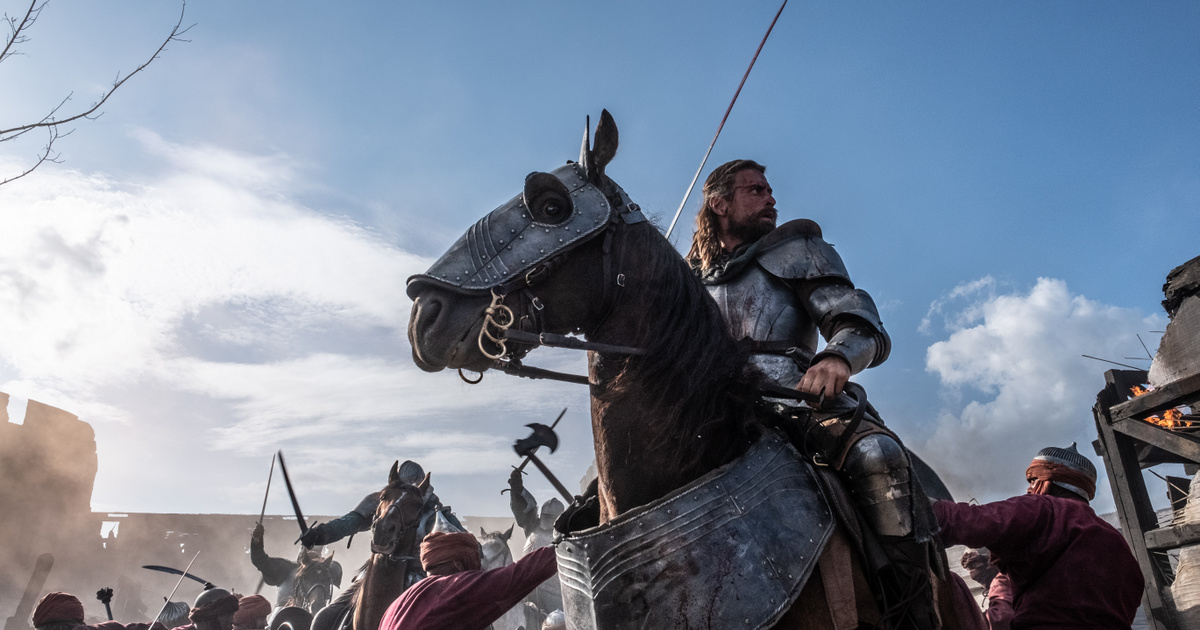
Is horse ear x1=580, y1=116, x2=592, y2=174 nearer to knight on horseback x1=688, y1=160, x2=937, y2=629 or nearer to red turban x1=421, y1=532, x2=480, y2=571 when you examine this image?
knight on horseback x1=688, y1=160, x2=937, y2=629

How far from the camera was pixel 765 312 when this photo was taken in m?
2.89

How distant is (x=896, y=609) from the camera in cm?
222

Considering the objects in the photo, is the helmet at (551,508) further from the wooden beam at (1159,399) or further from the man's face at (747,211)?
the man's face at (747,211)

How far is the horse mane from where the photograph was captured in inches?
89.6

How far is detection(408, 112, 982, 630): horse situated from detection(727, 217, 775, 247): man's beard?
34.5 inches

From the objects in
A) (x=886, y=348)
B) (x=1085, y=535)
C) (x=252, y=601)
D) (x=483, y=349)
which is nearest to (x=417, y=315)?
(x=483, y=349)

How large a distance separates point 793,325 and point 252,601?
8.84m

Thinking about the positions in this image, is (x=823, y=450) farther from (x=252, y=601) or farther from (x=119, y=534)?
(x=119, y=534)

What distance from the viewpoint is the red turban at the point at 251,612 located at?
875cm

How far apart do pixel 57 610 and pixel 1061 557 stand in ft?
31.5

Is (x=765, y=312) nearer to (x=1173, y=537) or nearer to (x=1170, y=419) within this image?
(x=1173, y=537)

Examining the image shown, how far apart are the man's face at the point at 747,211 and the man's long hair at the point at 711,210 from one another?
0.09ft

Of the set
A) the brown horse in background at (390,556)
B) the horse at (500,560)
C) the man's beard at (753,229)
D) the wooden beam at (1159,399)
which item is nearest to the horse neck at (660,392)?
the man's beard at (753,229)

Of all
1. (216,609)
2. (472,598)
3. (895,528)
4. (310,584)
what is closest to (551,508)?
(310,584)
